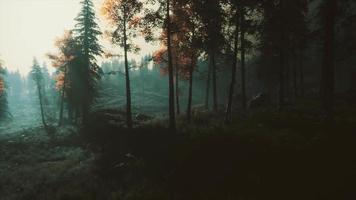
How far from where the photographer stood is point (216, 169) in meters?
11.5

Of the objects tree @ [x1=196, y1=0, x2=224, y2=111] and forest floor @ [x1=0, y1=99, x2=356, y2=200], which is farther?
tree @ [x1=196, y1=0, x2=224, y2=111]

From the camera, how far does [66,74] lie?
44.2 meters

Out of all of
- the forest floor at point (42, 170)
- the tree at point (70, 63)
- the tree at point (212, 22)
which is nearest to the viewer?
the forest floor at point (42, 170)

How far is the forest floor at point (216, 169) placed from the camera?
391 inches

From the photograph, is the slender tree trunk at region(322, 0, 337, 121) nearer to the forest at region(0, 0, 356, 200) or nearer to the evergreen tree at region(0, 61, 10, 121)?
the forest at region(0, 0, 356, 200)

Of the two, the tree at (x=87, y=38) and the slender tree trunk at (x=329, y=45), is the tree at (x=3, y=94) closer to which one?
the tree at (x=87, y=38)

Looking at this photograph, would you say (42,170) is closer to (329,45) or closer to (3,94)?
(329,45)

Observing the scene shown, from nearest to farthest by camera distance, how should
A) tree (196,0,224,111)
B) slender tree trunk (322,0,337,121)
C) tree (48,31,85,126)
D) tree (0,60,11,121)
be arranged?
slender tree trunk (322,0,337,121) → tree (196,0,224,111) → tree (0,60,11,121) → tree (48,31,85,126)

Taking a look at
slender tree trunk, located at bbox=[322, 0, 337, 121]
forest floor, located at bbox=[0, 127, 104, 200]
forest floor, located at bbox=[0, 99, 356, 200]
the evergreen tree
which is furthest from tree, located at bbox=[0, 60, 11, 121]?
slender tree trunk, located at bbox=[322, 0, 337, 121]

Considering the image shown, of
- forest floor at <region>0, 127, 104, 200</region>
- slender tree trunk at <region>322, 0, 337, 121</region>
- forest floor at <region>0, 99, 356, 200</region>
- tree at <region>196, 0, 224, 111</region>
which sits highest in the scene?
tree at <region>196, 0, 224, 111</region>

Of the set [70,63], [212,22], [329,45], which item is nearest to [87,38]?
[70,63]

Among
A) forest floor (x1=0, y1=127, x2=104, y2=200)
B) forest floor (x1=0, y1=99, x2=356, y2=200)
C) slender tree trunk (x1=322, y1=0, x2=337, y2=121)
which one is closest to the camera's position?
forest floor (x1=0, y1=99, x2=356, y2=200)

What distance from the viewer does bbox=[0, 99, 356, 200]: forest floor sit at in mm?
9922

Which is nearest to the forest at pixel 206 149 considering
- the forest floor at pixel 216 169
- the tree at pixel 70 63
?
the forest floor at pixel 216 169
